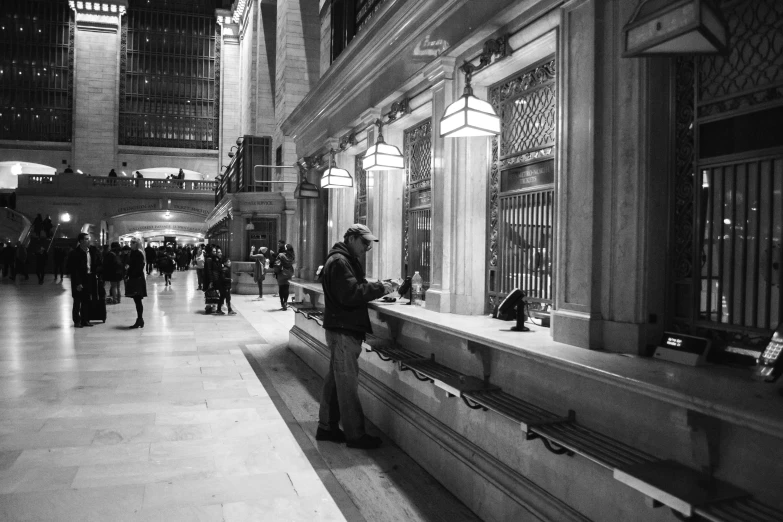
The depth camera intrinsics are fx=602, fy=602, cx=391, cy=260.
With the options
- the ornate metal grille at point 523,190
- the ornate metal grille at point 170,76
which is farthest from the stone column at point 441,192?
the ornate metal grille at point 170,76

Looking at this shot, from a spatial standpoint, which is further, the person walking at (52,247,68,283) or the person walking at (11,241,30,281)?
the person walking at (11,241,30,281)

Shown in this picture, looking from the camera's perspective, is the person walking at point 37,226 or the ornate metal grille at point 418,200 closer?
the ornate metal grille at point 418,200

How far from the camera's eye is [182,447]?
4.87m

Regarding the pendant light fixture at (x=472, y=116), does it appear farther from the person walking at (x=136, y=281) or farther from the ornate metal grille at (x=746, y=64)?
the person walking at (x=136, y=281)

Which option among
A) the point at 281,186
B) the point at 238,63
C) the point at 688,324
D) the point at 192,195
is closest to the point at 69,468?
the point at 688,324

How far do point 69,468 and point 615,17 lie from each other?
467 centimetres

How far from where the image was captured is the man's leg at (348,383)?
4891 mm

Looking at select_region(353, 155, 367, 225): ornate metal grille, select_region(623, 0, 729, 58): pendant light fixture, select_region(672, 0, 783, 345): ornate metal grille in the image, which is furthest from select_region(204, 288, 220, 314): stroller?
select_region(623, 0, 729, 58): pendant light fixture

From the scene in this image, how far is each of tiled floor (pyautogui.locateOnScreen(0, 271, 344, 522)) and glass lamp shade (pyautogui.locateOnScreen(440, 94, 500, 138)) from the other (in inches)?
106

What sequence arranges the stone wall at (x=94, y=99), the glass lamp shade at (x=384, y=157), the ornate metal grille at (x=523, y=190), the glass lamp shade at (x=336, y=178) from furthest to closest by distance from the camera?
the stone wall at (x=94, y=99), the glass lamp shade at (x=336, y=178), the glass lamp shade at (x=384, y=157), the ornate metal grille at (x=523, y=190)

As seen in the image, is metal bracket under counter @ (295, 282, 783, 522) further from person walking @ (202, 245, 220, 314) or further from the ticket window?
the ticket window

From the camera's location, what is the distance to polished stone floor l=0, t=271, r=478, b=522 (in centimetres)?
377

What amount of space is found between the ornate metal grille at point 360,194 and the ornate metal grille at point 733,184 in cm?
564

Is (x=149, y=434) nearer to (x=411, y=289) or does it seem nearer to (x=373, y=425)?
(x=373, y=425)
